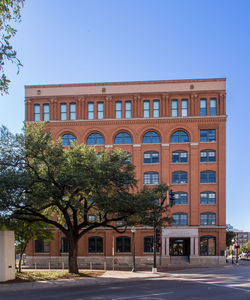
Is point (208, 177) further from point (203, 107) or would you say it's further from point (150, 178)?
point (203, 107)

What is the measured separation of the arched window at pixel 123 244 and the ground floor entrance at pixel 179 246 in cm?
587

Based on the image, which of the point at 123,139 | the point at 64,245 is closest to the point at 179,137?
the point at 123,139

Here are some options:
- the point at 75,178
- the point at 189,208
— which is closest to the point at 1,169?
the point at 75,178

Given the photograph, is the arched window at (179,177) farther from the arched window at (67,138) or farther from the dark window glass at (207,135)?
the arched window at (67,138)

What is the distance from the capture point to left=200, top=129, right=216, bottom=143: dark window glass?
159ft

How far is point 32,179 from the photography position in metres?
26.5

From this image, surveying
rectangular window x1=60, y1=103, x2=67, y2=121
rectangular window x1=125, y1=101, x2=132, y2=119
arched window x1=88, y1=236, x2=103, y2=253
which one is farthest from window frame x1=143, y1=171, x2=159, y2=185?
rectangular window x1=60, y1=103, x2=67, y2=121

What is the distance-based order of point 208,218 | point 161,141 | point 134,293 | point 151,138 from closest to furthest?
point 134,293, point 208,218, point 161,141, point 151,138

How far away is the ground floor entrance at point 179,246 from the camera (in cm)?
4944

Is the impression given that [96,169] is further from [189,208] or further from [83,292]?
[189,208]

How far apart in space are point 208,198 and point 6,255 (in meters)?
29.6

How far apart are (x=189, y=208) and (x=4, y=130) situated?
91.0 ft

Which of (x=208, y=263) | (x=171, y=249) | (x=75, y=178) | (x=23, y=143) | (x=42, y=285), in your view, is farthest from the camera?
(x=171, y=249)

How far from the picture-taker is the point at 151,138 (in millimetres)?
48844
